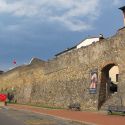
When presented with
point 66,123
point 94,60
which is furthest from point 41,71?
point 66,123

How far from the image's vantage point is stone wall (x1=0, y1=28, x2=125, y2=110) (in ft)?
105

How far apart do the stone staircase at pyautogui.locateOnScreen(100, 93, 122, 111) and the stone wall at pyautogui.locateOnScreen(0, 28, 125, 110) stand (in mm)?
513

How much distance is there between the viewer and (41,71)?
4919cm

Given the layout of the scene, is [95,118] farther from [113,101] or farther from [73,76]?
[73,76]

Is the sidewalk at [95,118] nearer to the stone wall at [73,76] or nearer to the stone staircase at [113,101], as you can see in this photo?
the stone staircase at [113,101]

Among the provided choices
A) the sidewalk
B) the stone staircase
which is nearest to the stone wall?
the stone staircase

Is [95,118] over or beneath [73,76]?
beneath

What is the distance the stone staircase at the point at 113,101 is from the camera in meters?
30.5

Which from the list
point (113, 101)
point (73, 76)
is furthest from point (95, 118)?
point (73, 76)

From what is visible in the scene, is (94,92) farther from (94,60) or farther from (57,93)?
(57,93)

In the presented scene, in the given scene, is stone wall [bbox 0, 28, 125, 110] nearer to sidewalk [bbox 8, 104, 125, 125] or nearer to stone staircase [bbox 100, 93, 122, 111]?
stone staircase [bbox 100, 93, 122, 111]

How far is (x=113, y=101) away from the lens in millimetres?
31375

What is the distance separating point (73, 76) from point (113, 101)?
28.0 ft

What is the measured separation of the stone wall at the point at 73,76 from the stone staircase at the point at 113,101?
0.51 meters
